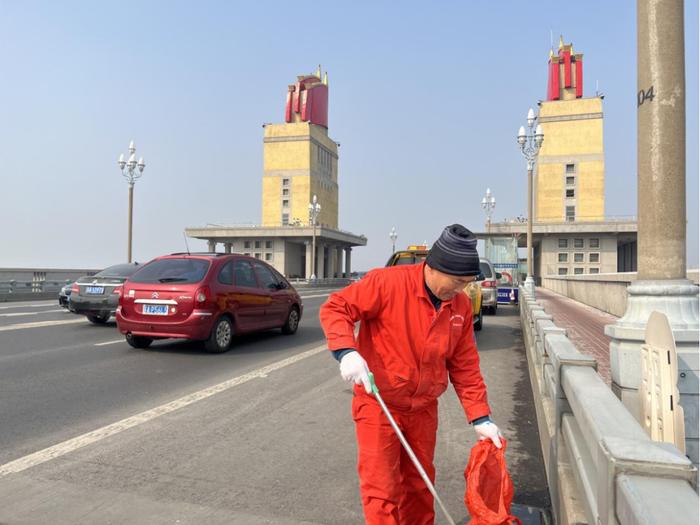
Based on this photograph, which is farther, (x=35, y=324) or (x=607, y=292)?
(x=607, y=292)

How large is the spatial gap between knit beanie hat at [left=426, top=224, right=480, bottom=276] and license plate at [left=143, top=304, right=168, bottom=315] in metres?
7.15

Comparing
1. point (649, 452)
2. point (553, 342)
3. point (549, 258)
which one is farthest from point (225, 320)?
point (549, 258)

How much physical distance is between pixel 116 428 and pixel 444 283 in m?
3.77

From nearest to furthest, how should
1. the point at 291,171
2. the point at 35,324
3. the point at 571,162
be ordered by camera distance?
the point at 35,324
the point at 571,162
the point at 291,171

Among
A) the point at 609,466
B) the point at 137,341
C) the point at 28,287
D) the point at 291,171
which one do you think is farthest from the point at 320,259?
the point at 609,466

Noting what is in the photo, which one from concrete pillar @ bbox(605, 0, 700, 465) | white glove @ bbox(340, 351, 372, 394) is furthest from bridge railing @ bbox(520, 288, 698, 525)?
concrete pillar @ bbox(605, 0, 700, 465)

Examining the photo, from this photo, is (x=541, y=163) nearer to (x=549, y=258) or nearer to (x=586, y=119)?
(x=586, y=119)

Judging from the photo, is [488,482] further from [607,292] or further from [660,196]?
[607,292]

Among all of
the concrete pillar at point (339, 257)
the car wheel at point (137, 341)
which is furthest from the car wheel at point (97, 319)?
the concrete pillar at point (339, 257)

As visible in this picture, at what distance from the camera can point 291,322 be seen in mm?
12203

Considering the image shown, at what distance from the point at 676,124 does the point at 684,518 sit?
413 cm

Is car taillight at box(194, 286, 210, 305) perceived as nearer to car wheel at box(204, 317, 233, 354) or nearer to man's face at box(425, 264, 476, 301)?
car wheel at box(204, 317, 233, 354)

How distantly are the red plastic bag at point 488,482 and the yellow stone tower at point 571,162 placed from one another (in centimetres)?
7571

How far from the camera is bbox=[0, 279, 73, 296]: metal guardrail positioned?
2234 centimetres
